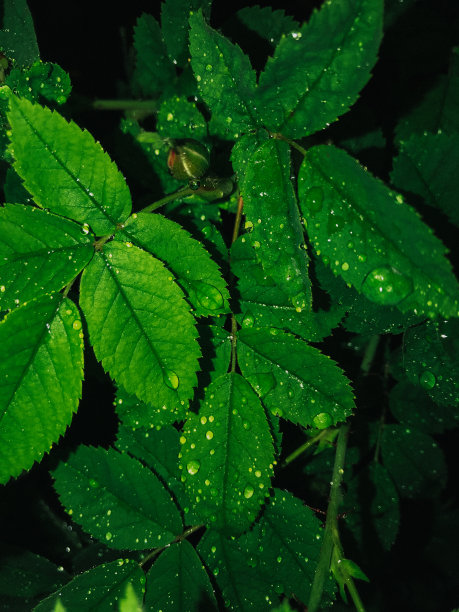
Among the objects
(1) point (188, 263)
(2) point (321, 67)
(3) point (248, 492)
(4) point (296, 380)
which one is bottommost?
(3) point (248, 492)

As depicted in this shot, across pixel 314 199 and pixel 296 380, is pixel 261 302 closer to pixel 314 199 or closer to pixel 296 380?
pixel 296 380

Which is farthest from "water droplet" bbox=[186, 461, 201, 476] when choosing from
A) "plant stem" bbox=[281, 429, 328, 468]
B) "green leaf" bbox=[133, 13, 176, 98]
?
"green leaf" bbox=[133, 13, 176, 98]

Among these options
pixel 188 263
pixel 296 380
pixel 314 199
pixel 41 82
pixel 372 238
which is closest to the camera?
pixel 372 238

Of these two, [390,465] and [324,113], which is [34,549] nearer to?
[390,465]

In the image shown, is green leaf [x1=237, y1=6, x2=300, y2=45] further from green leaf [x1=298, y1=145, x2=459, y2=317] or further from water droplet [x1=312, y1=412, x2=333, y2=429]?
water droplet [x1=312, y1=412, x2=333, y2=429]

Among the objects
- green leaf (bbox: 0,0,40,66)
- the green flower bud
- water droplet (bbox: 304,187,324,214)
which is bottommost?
A: water droplet (bbox: 304,187,324,214)

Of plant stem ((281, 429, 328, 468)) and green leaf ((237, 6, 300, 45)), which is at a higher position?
green leaf ((237, 6, 300, 45))

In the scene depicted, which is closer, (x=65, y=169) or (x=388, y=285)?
(x=388, y=285)

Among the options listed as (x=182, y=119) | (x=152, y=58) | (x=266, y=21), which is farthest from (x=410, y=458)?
(x=152, y=58)
